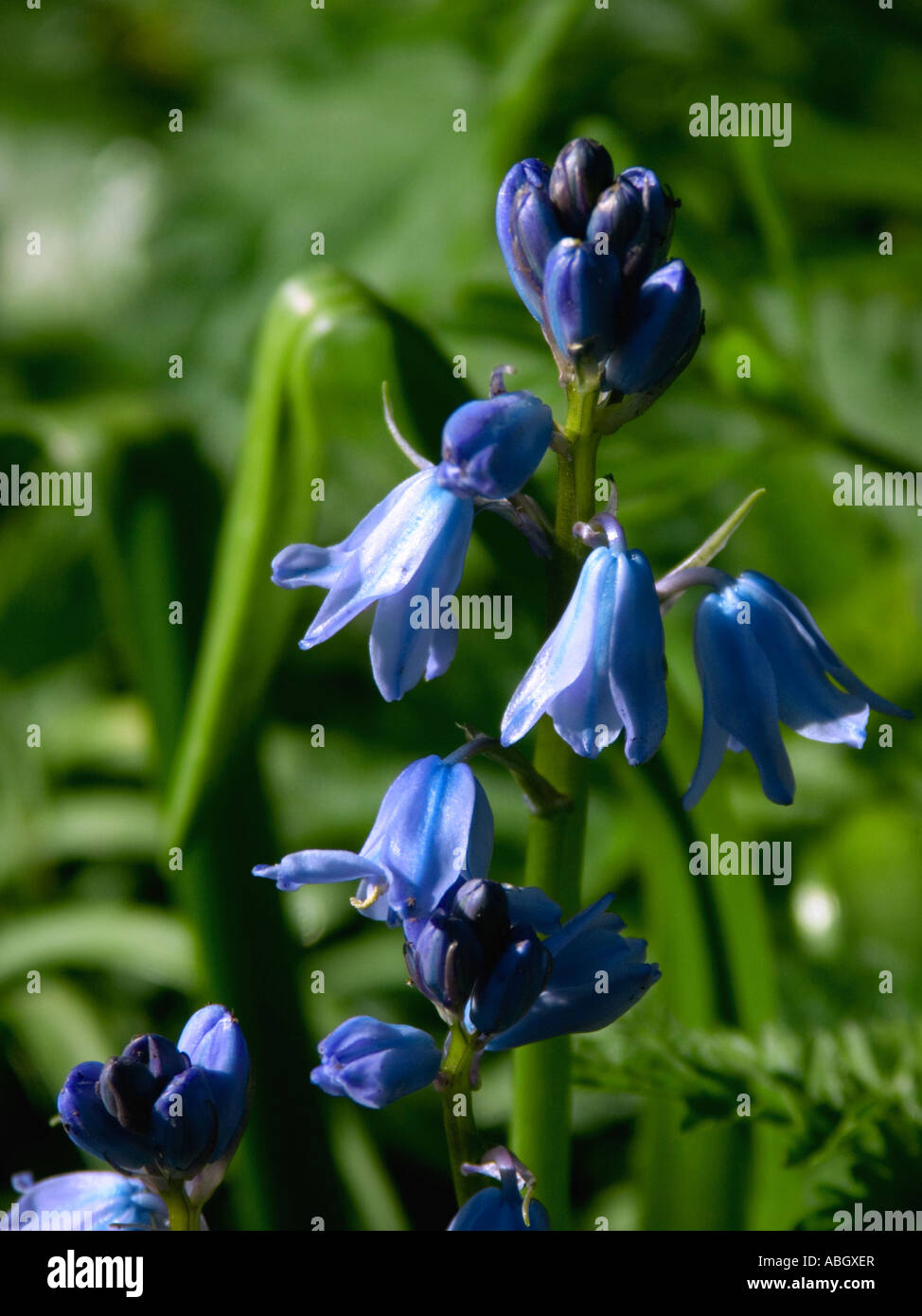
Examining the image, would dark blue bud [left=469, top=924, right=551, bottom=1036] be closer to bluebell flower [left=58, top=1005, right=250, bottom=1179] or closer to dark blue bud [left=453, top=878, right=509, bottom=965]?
dark blue bud [left=453, top=878, right=509, bottom=965]

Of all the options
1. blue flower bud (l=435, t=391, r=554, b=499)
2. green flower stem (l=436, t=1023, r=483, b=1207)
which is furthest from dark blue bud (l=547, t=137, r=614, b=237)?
green flower stem (l=436, t=1023, r=483, b=1207)

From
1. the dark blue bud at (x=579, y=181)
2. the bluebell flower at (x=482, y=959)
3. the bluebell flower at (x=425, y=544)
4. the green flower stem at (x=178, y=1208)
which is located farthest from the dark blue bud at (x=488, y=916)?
the dark blue bud at (x=579, y=181)

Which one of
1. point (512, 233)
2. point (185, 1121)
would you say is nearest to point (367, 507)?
point (512, 233)

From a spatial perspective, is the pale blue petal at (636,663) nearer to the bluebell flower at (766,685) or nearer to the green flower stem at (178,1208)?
the bluebell flower at (766,685)

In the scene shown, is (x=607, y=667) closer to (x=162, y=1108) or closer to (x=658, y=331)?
(x=658, y=331)

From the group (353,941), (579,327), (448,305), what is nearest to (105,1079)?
(579,327)
